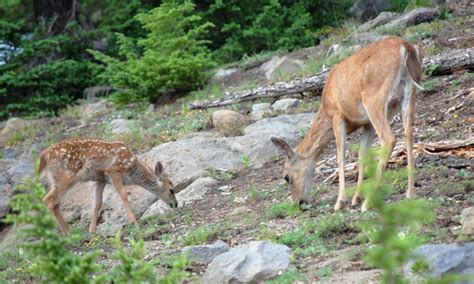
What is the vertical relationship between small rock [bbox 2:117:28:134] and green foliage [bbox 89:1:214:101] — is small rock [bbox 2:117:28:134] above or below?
below

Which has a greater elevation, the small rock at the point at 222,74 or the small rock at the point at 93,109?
the small rock at the point at 222,74

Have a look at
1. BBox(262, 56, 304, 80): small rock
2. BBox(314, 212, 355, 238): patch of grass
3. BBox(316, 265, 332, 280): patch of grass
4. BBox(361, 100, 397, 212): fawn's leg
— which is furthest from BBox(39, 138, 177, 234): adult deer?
BBox(262, 56, 304, 80): small rock

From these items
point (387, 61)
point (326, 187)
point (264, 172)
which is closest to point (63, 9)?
point (264, 172)

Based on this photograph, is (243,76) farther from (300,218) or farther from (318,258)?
(318,258)

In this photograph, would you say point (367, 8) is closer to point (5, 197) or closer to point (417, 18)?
point (417, 18)

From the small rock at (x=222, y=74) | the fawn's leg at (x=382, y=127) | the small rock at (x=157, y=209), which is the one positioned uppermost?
the fawn's leg at (x=382, y=127)

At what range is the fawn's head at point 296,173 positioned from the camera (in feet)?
33.8

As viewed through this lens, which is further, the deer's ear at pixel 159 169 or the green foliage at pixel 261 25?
the green foliage at pixel 261 25

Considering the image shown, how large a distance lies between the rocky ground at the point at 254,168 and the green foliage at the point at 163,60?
1.67 ft

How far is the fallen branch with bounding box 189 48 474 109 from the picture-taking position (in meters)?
13.7

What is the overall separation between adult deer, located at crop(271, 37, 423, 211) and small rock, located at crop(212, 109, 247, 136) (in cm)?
392

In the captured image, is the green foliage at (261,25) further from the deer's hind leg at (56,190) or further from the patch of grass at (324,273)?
the patch of grass at (324,273)

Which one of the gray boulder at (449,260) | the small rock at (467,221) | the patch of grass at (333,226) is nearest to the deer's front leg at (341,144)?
the patch of grass at (333,226)

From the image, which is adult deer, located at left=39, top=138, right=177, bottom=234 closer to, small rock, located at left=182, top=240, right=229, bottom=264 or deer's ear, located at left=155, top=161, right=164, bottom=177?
deer's ear, located at left=155, top=161, right=164, bottom=177
